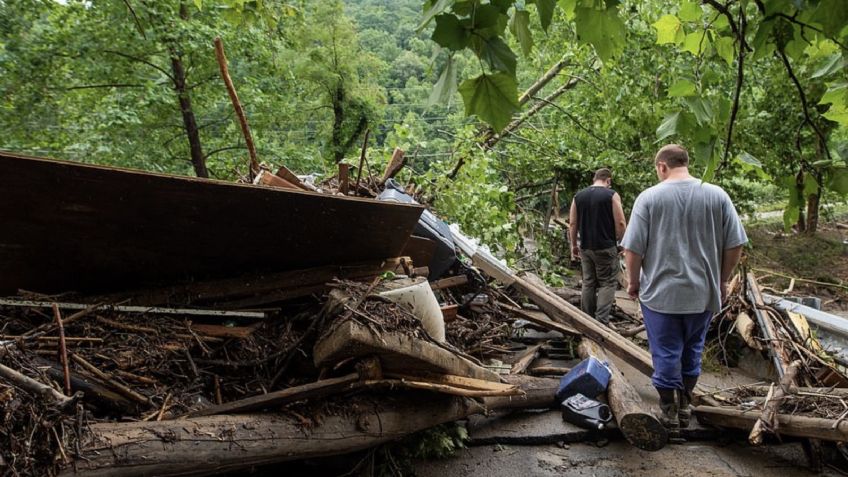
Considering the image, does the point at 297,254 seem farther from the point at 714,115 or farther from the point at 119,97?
the point at 119,97

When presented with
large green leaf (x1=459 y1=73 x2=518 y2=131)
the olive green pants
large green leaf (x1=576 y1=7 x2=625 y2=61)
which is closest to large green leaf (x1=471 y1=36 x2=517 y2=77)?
large green leaf (x1=459 y1=73 x2=518 y2=131)

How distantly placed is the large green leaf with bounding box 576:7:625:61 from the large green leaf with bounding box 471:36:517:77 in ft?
1.30

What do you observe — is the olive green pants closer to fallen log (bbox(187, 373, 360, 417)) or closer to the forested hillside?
the forested hillside

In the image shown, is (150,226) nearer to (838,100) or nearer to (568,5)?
(568,5)

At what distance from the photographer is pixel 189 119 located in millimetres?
11891

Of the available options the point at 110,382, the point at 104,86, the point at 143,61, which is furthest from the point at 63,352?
the point at 143,61

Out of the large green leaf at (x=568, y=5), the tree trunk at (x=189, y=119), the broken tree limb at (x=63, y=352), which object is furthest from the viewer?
the tree trunk at (x=189, y=119)

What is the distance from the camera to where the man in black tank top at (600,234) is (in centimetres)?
565

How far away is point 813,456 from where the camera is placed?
3.23 m

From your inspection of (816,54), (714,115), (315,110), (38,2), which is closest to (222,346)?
(714,115)

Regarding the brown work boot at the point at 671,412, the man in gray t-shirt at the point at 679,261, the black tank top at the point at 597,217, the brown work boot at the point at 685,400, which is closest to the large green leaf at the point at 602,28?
the man in gray t-shirt at the point at 679,261

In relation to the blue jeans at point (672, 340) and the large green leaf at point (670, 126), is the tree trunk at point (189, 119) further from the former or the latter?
the large green leaf at point (670, 126)

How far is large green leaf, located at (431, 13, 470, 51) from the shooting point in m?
0.95

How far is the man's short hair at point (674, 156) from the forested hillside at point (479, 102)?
20.6 inches
